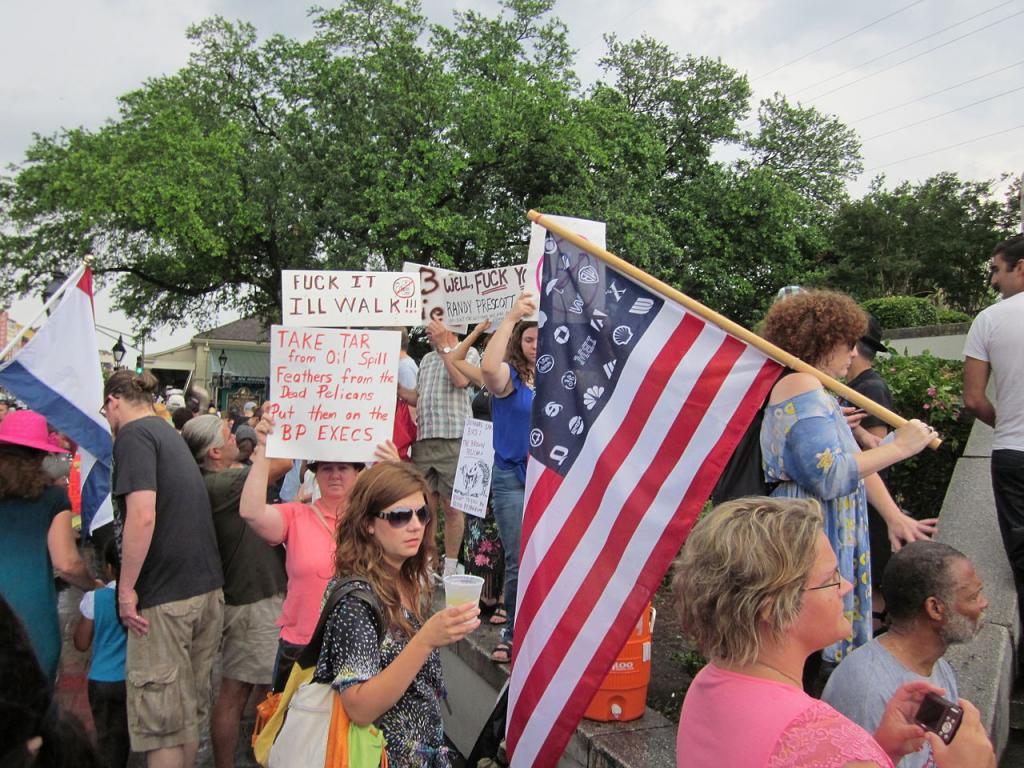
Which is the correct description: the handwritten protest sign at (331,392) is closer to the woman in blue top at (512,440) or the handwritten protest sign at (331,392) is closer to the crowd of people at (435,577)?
the crowd of people at (435,577)

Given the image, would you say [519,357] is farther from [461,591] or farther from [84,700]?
[84,700]

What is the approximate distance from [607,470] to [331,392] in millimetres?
1713

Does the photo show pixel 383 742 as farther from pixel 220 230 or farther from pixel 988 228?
pixel 988 228

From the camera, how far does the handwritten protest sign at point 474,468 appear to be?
5566 mm

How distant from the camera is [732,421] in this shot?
2627mm

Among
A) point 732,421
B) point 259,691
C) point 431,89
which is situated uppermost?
point 431,89

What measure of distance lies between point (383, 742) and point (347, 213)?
939 inches

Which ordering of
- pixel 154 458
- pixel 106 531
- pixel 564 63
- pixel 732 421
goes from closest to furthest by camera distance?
pixel 732 421 < pixel 154 458 < pixel 106 531 < pixel 564 63

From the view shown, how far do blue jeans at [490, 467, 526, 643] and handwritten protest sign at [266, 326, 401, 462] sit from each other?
100 cm

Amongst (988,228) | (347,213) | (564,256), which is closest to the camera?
(564,256)

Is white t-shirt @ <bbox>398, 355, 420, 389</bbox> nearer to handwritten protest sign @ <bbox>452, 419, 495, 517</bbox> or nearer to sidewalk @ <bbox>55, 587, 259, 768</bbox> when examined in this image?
handwritten protest sign @ <bbox>452, 419, 495, 517</bbox>

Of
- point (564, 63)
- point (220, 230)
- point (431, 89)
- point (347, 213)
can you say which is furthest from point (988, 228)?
point (220, 230)

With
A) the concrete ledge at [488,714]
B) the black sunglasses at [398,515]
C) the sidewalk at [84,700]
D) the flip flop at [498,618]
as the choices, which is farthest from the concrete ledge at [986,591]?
the sidewalk at [84,700]

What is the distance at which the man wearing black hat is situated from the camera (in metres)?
3.97
